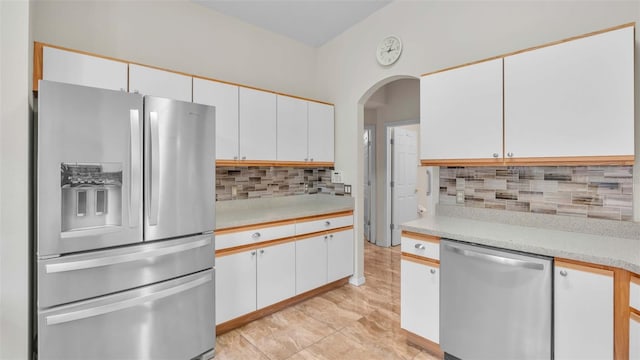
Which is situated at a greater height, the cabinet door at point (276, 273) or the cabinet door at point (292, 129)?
the cabinet door at point (292, 129)

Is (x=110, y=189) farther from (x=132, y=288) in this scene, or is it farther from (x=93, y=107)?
(x=132, y=288)

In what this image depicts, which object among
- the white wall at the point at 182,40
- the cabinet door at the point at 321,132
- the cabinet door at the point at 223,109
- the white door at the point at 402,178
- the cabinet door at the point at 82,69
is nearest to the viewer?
the cabinet door at the point at 82,69

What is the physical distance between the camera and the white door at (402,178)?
500 centimetres

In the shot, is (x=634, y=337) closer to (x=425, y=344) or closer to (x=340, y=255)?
→ (x=425, y=344)

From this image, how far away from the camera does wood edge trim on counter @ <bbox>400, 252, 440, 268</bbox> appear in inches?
80.2

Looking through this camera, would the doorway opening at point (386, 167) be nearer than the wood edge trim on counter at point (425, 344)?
No

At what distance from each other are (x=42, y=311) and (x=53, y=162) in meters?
0.76

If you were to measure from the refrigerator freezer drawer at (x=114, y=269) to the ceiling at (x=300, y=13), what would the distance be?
2360mm

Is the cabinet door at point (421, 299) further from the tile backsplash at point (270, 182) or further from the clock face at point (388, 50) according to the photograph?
the clock face at point (388, 50)

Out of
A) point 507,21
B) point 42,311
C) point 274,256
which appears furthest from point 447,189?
point 42,311

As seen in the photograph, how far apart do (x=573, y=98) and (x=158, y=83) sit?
2822mm

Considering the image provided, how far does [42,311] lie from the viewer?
1.50 m

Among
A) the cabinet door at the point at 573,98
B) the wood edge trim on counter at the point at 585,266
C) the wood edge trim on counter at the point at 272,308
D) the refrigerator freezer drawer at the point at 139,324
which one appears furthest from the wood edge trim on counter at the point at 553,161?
the refrigerator freezer drawer at the point at 139,324

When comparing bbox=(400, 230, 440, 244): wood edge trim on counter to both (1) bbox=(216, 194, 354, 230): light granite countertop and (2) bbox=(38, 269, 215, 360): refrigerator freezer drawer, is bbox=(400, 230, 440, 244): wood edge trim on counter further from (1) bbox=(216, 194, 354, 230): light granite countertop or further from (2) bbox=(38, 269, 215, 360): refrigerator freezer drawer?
A: (2) bbox=(38, 269, 215, 360): refrigerator freezer drawer
